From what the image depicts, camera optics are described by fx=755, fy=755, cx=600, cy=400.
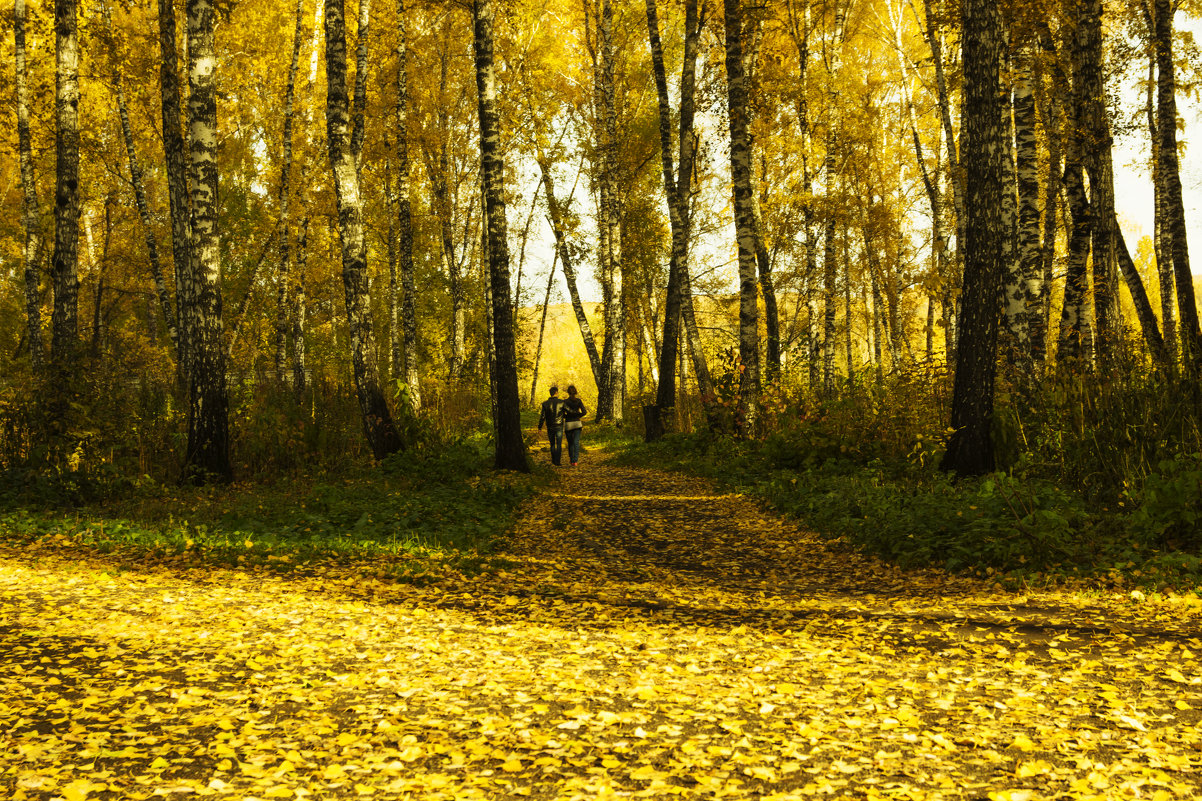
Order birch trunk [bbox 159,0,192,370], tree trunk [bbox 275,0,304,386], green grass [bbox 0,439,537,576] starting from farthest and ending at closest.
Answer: tree trunk [bbox 275,0,304,386]
birch trunk [bbox 159,0,192,370]
green grass [bbox 0,439,537,576]

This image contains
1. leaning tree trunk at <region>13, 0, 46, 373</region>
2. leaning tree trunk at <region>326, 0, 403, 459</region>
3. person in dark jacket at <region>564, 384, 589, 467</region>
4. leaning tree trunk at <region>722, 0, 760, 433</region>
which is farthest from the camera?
person in dark jacket at <region>564, 384, 589, 467</region>

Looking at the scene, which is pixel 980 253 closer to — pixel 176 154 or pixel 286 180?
pixel 176 154

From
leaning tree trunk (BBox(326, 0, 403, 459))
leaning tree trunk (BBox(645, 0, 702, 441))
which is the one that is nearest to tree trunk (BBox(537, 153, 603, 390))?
leaning tree trunk (BBox(645, 0, 702, 441))

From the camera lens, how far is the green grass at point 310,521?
779 centimetres

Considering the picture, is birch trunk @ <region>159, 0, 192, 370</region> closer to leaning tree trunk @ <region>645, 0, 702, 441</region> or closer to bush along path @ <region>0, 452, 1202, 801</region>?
bush along path @ <region>0, 452, 1202, 801</region>

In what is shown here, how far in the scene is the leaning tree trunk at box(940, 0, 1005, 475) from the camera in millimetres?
9391

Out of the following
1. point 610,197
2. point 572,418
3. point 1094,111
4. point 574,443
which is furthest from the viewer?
point 610,197

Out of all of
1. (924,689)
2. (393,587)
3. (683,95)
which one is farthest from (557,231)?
(924,689)

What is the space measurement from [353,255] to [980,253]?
10113 millimetres

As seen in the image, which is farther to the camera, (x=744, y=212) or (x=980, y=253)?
(x=744, y=212)

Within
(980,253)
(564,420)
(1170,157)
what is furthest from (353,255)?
(1170,157)

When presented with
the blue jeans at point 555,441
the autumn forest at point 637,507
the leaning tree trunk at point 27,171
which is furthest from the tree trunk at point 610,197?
the leaning tree trunk at point 27,171

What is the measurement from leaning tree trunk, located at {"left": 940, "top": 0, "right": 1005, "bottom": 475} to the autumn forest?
52mm

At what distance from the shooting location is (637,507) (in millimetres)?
11695
